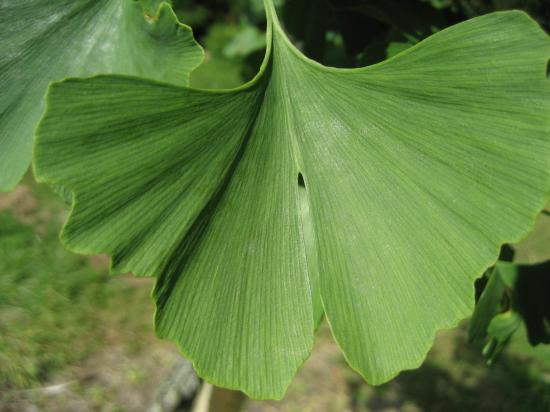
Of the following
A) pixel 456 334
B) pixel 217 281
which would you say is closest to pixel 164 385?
pixel 456 334

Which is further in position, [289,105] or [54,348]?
[54,348]

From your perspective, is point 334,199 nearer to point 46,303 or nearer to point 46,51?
point 46,51

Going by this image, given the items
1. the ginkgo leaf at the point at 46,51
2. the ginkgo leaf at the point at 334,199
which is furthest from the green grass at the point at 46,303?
the ginkgo leaf at the point at 334,199

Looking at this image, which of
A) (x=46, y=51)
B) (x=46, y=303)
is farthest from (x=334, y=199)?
(x=46, y=303)

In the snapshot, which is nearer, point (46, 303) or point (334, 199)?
point (334, 199)

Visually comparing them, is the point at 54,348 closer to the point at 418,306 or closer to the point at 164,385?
the point at 164,385
